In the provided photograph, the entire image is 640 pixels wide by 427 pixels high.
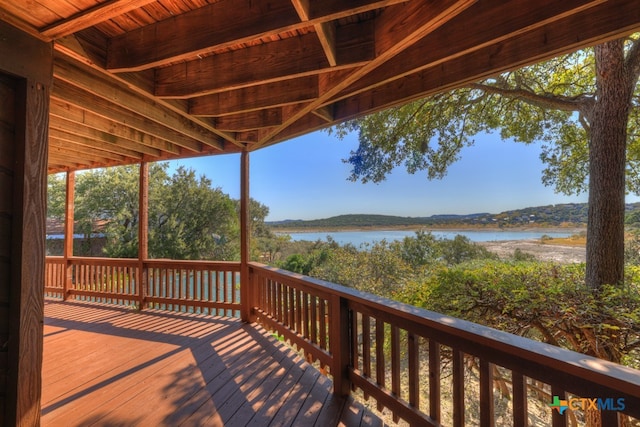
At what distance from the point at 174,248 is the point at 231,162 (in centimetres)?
587

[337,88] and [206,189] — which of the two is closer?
[337,88]

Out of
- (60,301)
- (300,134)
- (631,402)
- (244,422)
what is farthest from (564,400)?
(60,301)

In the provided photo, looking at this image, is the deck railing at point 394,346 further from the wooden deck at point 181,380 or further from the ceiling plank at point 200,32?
the ceiling plank at point 200,32

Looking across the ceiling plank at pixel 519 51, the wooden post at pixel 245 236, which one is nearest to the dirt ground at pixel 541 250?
the ceiling plank at pixel 519 51

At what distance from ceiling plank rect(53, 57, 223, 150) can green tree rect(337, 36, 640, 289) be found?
399 centimetres

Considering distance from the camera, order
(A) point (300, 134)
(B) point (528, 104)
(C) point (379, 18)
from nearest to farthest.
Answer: (C) point (379, 18), (A) point (300, 134), (B) point (528, 104)

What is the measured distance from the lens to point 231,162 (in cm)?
1548

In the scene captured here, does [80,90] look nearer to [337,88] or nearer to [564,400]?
[337,88]

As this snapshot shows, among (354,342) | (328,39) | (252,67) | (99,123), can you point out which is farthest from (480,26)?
(99,123)

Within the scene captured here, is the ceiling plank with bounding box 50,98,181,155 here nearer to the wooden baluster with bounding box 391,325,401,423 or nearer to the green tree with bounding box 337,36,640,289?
the wooden baluster with bounding box 391,325,401,423

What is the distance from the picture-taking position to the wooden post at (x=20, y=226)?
1241 millimetres

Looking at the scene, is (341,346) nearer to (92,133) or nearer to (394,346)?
(394,346)

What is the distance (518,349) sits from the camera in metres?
1.05

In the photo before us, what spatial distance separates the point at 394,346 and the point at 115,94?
3059 millimetres
